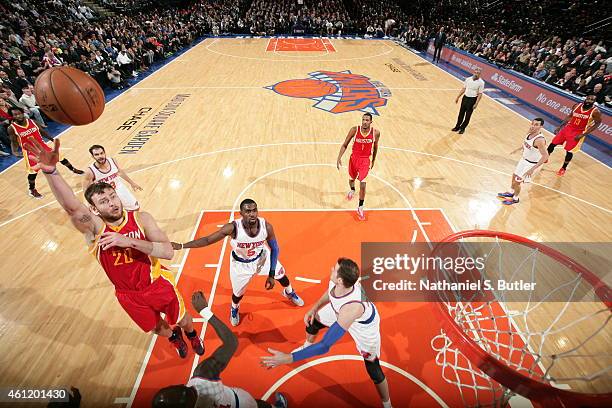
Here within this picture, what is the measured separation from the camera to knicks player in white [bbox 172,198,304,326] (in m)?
3.51

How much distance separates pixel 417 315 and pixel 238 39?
24.1 m

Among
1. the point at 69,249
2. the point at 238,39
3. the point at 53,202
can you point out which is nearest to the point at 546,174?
the point at 69,249

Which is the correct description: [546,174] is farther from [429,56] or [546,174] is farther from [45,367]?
[429,56]

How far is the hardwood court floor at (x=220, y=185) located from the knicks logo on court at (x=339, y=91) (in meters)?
0.48

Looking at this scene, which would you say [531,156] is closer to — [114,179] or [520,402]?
[520,402]

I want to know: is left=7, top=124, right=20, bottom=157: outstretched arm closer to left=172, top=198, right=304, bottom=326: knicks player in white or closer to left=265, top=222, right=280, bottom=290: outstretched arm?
left=172, top=198, right=304, bottom=326: knicks player in white

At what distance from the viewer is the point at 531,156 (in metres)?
5.84

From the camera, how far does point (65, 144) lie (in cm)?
871

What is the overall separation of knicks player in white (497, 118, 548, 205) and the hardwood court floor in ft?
1.52

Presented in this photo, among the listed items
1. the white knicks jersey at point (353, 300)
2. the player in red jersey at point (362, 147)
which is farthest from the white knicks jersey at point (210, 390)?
the player in red jersey at point (362, 147)

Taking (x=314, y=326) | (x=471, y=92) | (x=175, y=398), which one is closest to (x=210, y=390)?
(x=175, y=398)

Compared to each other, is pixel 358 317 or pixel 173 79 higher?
pixel 358 317

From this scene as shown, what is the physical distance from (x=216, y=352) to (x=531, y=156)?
6.14m

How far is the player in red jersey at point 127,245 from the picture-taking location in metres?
2.69
